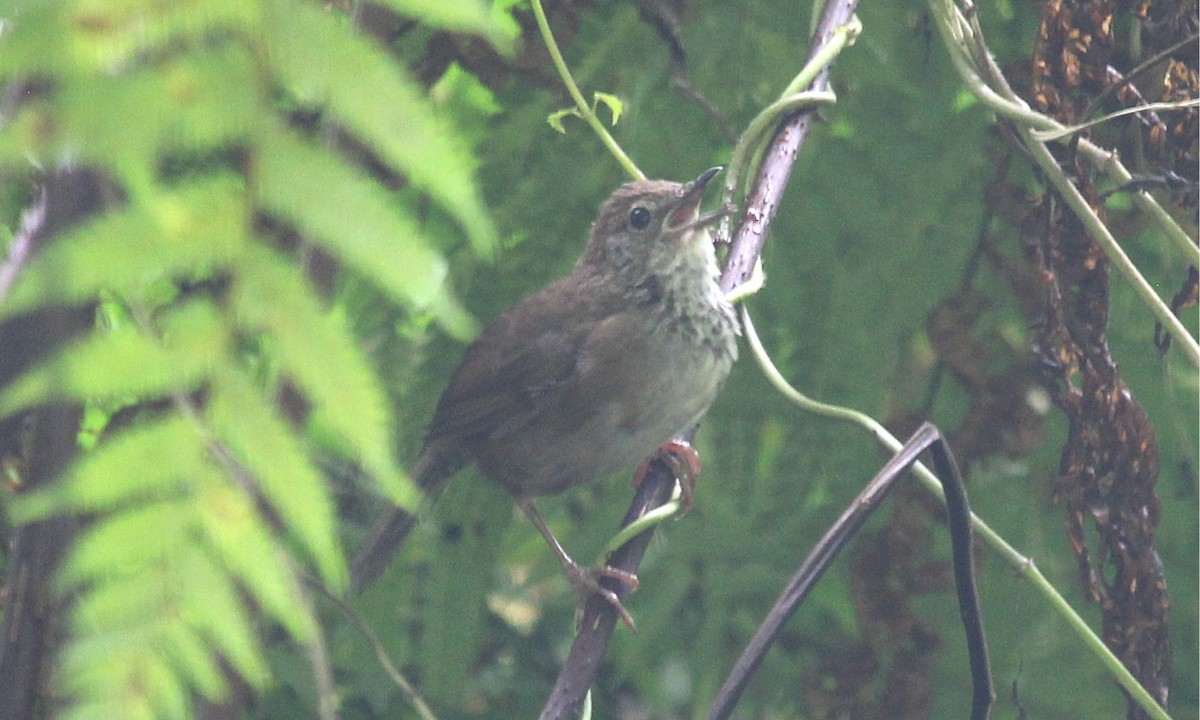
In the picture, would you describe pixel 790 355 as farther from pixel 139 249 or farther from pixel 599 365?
pixel 139 249

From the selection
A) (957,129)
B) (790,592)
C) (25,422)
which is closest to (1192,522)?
(957,129)

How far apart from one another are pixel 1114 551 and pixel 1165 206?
1020 mm

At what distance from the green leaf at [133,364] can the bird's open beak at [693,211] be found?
2.23 metres

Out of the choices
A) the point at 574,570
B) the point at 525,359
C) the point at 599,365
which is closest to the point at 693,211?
the point at 599,365

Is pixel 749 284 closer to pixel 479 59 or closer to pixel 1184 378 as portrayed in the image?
pixel 479 59

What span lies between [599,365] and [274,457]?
3.15 m

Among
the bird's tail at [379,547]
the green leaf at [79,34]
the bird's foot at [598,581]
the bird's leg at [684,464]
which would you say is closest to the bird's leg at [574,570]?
the bird's foot at [598,581]

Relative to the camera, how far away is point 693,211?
375 cm

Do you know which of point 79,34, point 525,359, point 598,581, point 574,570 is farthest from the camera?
point 525,359

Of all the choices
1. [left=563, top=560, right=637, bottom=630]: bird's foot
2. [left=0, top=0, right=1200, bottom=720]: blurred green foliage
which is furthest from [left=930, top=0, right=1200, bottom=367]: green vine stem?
[left=563, top=560, right=637, bottom=630]: bird's foot

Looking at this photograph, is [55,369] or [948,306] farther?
[948,306]

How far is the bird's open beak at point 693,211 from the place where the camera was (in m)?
3.30

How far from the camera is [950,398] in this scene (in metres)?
3.47

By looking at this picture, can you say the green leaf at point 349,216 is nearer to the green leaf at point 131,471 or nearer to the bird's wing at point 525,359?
the green leaf at point 131,471
